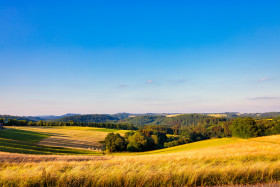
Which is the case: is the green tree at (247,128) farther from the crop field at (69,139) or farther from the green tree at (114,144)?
the crop field at (69,139)

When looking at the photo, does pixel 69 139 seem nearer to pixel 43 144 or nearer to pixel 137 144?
pixel 43 144

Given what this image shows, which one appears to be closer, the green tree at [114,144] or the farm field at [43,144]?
the farm field at [43,144]

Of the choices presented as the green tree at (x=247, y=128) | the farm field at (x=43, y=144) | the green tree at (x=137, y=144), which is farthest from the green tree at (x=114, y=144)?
the green tree at (x=247, y=128)

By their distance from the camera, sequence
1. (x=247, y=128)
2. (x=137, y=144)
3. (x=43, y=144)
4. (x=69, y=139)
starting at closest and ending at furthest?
1. (x=43, y=144)
2. (x=247, y=128)
3. (x=137, y=144)
4. (x=69, y=139)

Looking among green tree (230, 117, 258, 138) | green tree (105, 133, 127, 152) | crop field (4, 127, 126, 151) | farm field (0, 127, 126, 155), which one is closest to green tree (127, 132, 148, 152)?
green tree (105, 133, 127, 152)

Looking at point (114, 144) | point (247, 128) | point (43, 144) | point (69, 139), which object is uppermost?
point (247, 128)

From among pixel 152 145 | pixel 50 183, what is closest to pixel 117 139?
pixel 152 145

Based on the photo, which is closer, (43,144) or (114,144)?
(43,144)

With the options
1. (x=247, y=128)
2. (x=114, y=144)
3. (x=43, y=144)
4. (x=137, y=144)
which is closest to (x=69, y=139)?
(x=114, y=144)

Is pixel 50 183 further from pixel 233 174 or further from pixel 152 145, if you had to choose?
pixel 152 145

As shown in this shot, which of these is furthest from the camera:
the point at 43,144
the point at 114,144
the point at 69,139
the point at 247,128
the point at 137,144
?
the point at 69,139

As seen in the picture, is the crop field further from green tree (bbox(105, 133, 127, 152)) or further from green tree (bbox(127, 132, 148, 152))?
green tree (bbox(127, 132, 148, 152))

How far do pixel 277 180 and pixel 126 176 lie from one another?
5.46m

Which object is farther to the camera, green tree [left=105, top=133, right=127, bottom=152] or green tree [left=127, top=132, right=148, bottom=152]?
green tree [left=127, top=132, right=148, bottom=152]
